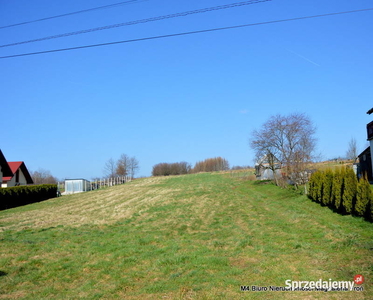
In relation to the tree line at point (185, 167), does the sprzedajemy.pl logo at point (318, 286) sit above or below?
below

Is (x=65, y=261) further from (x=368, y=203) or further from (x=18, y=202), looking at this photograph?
(x=18, y=202)

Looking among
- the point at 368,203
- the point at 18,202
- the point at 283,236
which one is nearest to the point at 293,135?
the point at 368,203

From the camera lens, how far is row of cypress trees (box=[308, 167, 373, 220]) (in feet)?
36.8

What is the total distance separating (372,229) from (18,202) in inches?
1107

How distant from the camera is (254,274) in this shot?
6551 millimetres

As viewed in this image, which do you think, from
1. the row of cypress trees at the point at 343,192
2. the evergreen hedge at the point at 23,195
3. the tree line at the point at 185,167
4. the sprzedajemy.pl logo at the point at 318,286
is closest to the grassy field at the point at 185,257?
the sprzedajemy.pl logo at the point at 318,286

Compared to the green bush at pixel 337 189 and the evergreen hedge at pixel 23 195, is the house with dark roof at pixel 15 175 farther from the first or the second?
the green bush at pixel 337 189

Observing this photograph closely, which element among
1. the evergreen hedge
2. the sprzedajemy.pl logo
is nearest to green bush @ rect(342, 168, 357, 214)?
the sprzedajemy.pl logo

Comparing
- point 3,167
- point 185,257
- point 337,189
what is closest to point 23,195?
point 3,167

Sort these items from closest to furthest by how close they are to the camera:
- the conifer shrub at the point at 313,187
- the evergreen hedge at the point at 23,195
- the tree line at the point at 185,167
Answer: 1. the conifer shrub at the point at 313,187
2. the evergreen hedge at the point at 23,195
3. the tree line at the point at 185,167

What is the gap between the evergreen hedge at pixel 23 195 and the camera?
27250 mm

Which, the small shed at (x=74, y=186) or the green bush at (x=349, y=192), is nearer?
the green bush at (x=349, y=192)

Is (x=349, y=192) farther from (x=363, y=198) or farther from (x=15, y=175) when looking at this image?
(x=15, y=175)

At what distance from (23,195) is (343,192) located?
1062 inches
